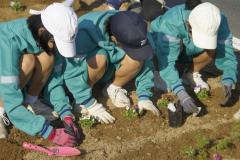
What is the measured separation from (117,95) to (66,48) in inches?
39.7

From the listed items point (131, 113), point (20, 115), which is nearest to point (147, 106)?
point (131, 113)

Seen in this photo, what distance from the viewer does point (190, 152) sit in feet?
16.1

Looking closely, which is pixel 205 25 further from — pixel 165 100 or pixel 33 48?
pixel 33 48

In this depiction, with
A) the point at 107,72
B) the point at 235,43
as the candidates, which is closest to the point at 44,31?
the point at 107,72

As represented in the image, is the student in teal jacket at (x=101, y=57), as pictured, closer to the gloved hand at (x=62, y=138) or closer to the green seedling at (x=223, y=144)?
the gloved hand at (x=62, y=138)

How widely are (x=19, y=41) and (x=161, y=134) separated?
5.13 ft

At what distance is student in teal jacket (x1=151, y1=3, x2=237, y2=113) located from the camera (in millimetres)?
5270

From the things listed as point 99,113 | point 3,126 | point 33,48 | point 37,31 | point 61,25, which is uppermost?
point 61,25

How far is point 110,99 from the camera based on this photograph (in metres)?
5.72

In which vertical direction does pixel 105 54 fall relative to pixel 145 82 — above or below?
above

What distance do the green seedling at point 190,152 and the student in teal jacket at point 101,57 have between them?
586 mm

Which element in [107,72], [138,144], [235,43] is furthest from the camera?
[235,43]

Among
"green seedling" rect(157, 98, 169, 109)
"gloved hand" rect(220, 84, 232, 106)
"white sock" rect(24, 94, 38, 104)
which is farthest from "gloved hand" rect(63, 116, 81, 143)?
"gloved hand" rect(220, 84, 232, 106)

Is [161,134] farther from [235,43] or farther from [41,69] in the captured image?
[235,43]
